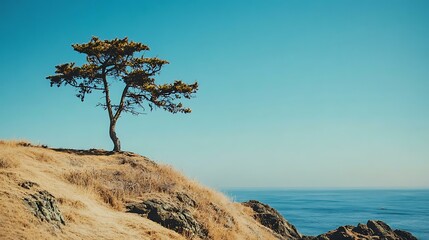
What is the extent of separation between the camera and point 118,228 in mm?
11938

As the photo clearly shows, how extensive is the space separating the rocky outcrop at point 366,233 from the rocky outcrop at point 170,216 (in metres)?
13.0

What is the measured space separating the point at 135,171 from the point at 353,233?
19.4 m

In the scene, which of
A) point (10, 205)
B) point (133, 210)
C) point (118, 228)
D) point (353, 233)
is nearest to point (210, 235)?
point (133, 210)

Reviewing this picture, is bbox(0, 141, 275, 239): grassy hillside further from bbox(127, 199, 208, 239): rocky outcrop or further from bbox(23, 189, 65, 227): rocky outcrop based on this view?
bbox(127, 199, 208, 239): rocky outcrop

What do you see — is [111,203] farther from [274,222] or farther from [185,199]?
[274,222]

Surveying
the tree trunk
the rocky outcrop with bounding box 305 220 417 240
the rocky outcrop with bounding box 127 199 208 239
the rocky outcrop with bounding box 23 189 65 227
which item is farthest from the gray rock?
the rocky outcrop with bounding box 305 220 417 240

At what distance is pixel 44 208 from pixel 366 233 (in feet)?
89.7

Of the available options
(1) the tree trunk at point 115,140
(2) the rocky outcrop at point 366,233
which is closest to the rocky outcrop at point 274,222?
(2) the rocky outcrop at point 366,233

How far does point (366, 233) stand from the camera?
2914cm

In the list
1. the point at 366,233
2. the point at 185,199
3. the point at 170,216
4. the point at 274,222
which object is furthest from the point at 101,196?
the point at 366,233

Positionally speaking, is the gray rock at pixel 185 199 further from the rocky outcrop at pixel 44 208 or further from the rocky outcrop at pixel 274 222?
the rocky outcrop at pixel 44 208

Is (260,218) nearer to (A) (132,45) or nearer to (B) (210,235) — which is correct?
(B) (210,235)

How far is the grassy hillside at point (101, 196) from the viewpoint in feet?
32.6

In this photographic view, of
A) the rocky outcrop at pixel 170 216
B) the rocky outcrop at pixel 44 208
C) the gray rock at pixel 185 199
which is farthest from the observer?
the gray rock at pixel 185 199
